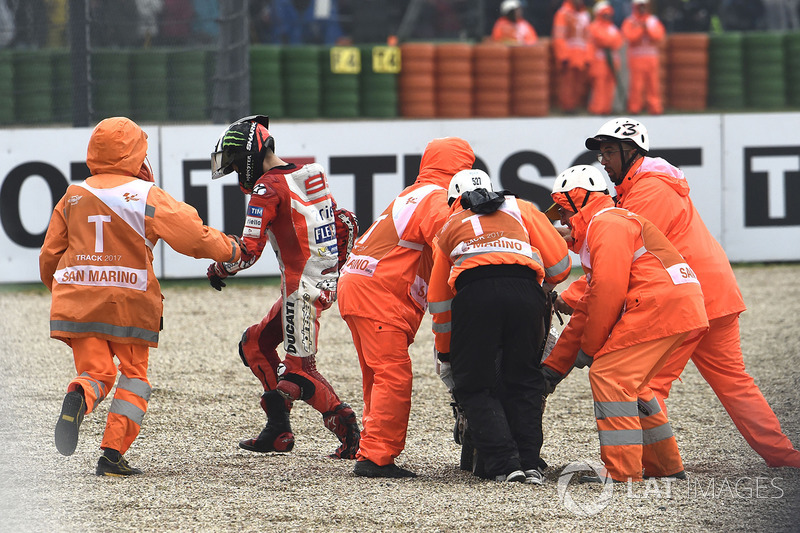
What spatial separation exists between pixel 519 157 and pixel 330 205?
21.9 feet

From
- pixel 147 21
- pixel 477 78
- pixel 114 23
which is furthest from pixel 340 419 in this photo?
pixel 477 78

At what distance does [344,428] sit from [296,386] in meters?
0.40

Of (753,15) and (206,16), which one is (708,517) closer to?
(206,16)

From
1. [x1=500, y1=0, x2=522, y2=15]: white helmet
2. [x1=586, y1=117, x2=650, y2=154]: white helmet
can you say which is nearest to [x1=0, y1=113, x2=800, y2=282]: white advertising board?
[x1=586, y1=117, x2=650, y2=154]: white helmet

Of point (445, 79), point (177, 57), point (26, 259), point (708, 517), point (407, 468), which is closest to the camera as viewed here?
point (708, 517)

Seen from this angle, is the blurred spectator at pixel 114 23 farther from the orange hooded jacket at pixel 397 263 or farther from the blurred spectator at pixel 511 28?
the blurred spectator at pixel 511 28

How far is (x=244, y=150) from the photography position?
21.5 feet

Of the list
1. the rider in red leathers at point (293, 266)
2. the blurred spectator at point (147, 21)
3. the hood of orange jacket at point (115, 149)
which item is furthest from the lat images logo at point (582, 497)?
the blurred spectator at point (147, 21)

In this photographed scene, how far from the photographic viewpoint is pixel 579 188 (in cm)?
625

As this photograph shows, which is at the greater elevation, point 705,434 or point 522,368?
point 522,368

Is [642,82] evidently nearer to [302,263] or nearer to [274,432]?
[302,263]

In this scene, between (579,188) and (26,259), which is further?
(26,259)

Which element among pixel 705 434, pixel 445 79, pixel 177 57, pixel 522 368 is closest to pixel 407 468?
pixel 522 368

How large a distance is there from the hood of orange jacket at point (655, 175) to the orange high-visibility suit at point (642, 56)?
1366cm
